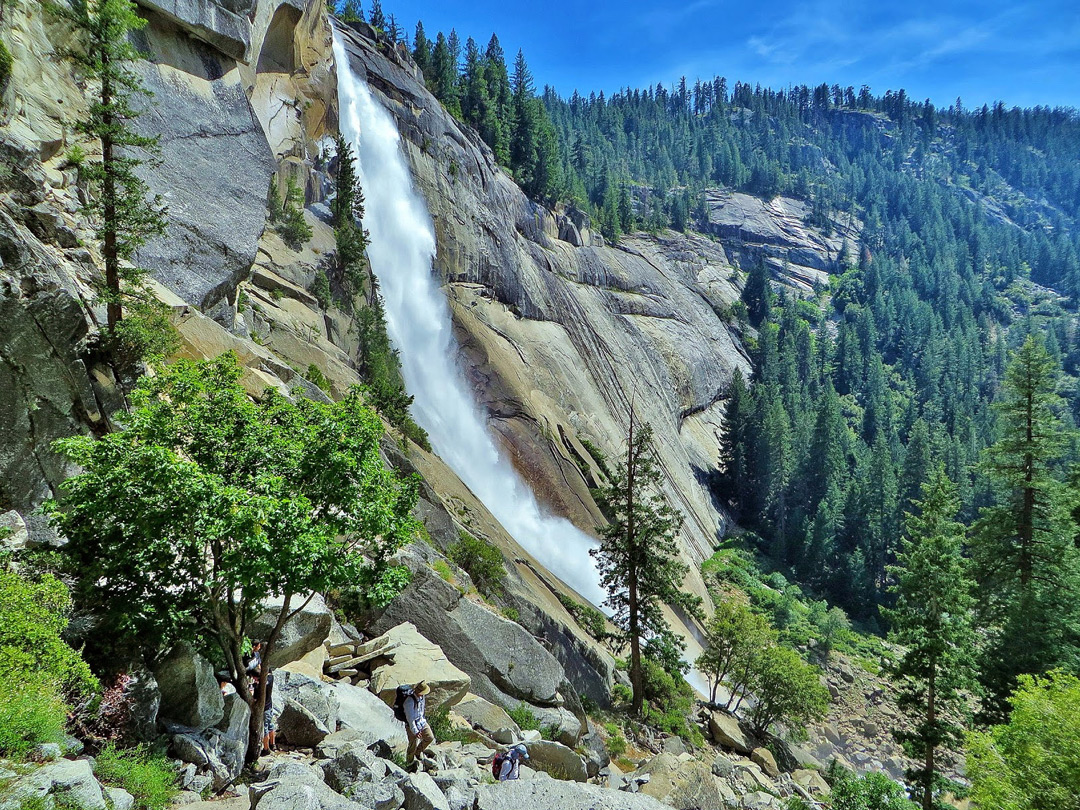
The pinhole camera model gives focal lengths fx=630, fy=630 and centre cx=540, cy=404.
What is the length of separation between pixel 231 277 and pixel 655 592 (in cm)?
2048

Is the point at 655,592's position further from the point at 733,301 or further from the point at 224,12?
the point at 733,301

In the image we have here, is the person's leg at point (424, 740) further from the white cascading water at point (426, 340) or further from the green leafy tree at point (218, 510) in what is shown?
the white cascading water at point (426, 340)

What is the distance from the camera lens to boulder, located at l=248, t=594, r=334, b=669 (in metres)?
11.6

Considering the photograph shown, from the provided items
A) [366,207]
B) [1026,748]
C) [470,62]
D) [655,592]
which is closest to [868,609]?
[655,592]

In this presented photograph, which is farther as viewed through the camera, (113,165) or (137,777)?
(113,165)

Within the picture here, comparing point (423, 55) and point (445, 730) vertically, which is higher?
point (423, 55)

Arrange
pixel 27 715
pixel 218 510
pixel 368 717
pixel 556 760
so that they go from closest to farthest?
1. pixel 27 715
2. pixel 218 510
3. pixel 368 717
4. pixel 556 760

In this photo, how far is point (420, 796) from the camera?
8883 mm

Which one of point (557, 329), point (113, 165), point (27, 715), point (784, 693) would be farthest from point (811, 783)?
point (557, 329)

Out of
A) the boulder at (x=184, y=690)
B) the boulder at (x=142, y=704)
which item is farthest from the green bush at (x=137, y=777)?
the boulder at (x=184, y=690)

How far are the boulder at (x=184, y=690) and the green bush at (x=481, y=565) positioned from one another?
14.0 m

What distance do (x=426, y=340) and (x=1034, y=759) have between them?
128 feet

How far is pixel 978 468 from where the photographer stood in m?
26.5

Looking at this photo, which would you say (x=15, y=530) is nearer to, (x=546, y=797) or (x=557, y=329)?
(x=546, y=797)
